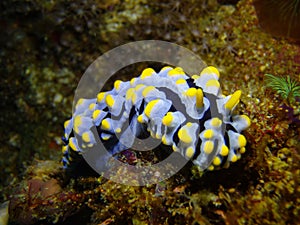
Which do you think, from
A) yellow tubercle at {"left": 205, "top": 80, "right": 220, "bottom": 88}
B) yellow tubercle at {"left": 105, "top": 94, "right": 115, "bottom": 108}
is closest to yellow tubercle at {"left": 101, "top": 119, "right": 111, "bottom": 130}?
yellow tubercle at {"left": 105, "top": 94, "right": 115, "bottom": 108}

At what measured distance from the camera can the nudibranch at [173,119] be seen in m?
2.25

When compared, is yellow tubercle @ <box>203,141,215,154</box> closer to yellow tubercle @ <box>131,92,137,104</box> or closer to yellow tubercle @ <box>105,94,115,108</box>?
yellow tubercle @ <box>131,92,137,104</box>

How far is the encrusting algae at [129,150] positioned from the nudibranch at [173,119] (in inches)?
8.2

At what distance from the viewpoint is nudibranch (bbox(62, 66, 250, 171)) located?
2254mm

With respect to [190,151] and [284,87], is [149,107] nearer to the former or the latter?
[190,151]

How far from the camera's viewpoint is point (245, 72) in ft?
13.0

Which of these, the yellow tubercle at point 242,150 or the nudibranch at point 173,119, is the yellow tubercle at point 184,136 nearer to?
the nudibranch at point 173,119

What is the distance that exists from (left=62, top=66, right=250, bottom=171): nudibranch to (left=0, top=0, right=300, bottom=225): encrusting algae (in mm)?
207

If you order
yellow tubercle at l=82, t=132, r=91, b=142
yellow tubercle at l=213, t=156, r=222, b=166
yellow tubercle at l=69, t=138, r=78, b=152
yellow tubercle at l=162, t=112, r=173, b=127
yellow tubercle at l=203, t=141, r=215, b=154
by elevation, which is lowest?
yellow tubercle at l=213, t=156, r=222, b=166

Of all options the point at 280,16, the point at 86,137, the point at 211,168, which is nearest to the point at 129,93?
the point at 86,137

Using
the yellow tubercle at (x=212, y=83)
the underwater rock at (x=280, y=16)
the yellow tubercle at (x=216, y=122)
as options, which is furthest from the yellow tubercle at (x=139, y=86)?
the underwater rock at (x=280, y=16)

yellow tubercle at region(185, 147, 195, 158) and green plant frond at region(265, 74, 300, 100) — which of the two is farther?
green plant frond at region(265, 74, 300, 100)

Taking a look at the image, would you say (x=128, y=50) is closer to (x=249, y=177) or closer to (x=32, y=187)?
(x=32, y=187)

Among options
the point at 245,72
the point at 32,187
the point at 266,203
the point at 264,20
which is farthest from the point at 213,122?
the point at 264,20
